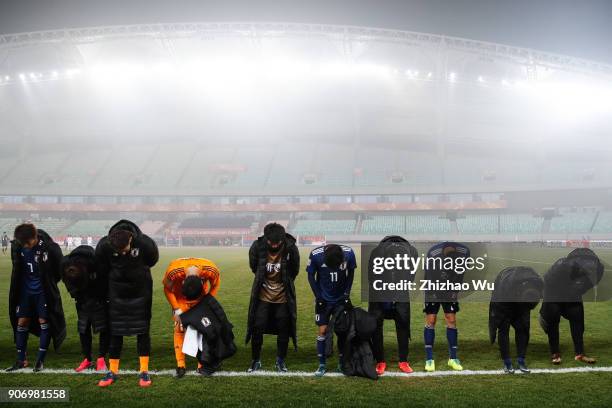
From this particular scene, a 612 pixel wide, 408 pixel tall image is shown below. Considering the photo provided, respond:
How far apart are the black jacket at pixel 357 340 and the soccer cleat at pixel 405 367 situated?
470mm

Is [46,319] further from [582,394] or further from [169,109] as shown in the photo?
[169,109]

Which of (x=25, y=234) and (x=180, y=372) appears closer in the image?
(x=180, y=372)

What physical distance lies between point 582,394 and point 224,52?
50731 millimetres

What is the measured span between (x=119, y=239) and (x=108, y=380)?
1775 millimetres

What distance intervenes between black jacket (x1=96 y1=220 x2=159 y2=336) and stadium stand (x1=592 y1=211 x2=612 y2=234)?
5300 cm

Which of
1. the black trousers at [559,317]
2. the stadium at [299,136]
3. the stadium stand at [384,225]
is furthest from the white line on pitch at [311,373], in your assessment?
the stadium stand at [384,225]

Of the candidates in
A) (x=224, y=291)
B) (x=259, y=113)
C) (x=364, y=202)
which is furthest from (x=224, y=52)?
(x=224, y=291)

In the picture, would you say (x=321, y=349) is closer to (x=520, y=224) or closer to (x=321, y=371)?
(x=321, y=371)

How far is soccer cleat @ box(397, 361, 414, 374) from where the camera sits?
591 centimetres

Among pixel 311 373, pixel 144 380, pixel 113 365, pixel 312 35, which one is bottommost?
pixel 311 373

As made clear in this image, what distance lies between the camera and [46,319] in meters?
6.09

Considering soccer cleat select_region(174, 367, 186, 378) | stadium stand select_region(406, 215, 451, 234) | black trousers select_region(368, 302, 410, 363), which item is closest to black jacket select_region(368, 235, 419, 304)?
black trousers select_region(368, 302, 410, 363)

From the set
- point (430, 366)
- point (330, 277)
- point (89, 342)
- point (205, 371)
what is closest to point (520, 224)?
point (430, 366)

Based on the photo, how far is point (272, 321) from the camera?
20.1ft
